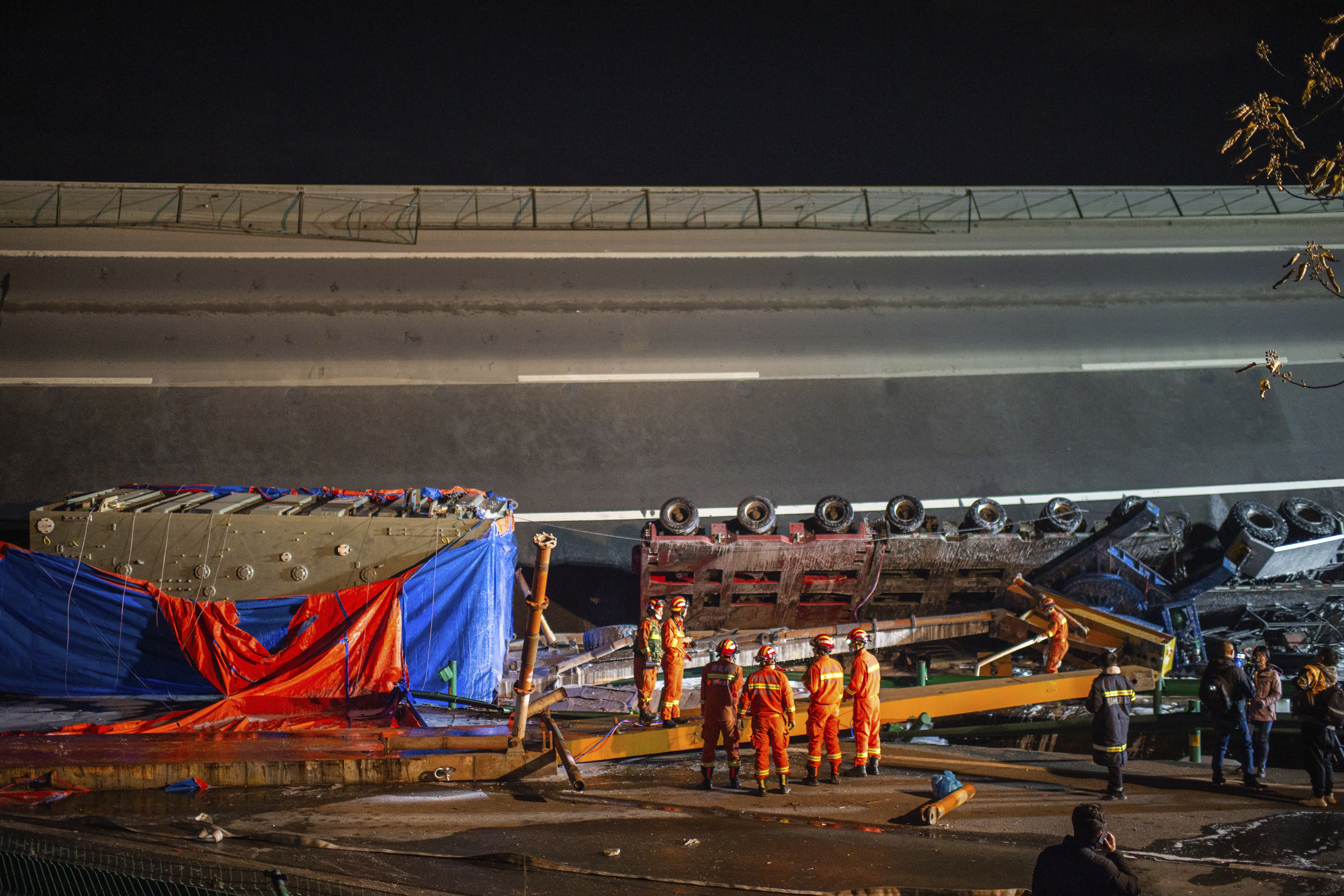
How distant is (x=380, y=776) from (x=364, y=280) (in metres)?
12.4

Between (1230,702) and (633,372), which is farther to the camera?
(633,372)

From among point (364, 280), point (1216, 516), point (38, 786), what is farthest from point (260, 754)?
point (1216, 516)

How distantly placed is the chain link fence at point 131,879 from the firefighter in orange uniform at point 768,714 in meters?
3.79

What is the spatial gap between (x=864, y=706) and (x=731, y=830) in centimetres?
203

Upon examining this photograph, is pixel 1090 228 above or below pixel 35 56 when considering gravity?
below

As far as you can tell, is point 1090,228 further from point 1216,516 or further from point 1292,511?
point 1292,511

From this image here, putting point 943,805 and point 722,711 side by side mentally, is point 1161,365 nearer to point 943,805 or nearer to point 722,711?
point 943,805

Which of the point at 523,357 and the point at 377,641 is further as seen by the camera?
the point at 523,357

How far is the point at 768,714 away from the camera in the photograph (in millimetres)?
7863

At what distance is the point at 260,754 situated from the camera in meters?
7.96

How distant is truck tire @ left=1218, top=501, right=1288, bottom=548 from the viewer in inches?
490

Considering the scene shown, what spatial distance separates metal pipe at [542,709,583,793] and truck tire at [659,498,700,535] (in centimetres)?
449

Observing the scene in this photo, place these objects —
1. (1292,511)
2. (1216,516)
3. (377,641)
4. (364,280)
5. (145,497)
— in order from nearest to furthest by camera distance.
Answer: (377,641)
(145,497)
(1292,511)
(1216,516)
(364,280)

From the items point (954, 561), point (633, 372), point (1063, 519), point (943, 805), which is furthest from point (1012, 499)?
point (943, 805)
